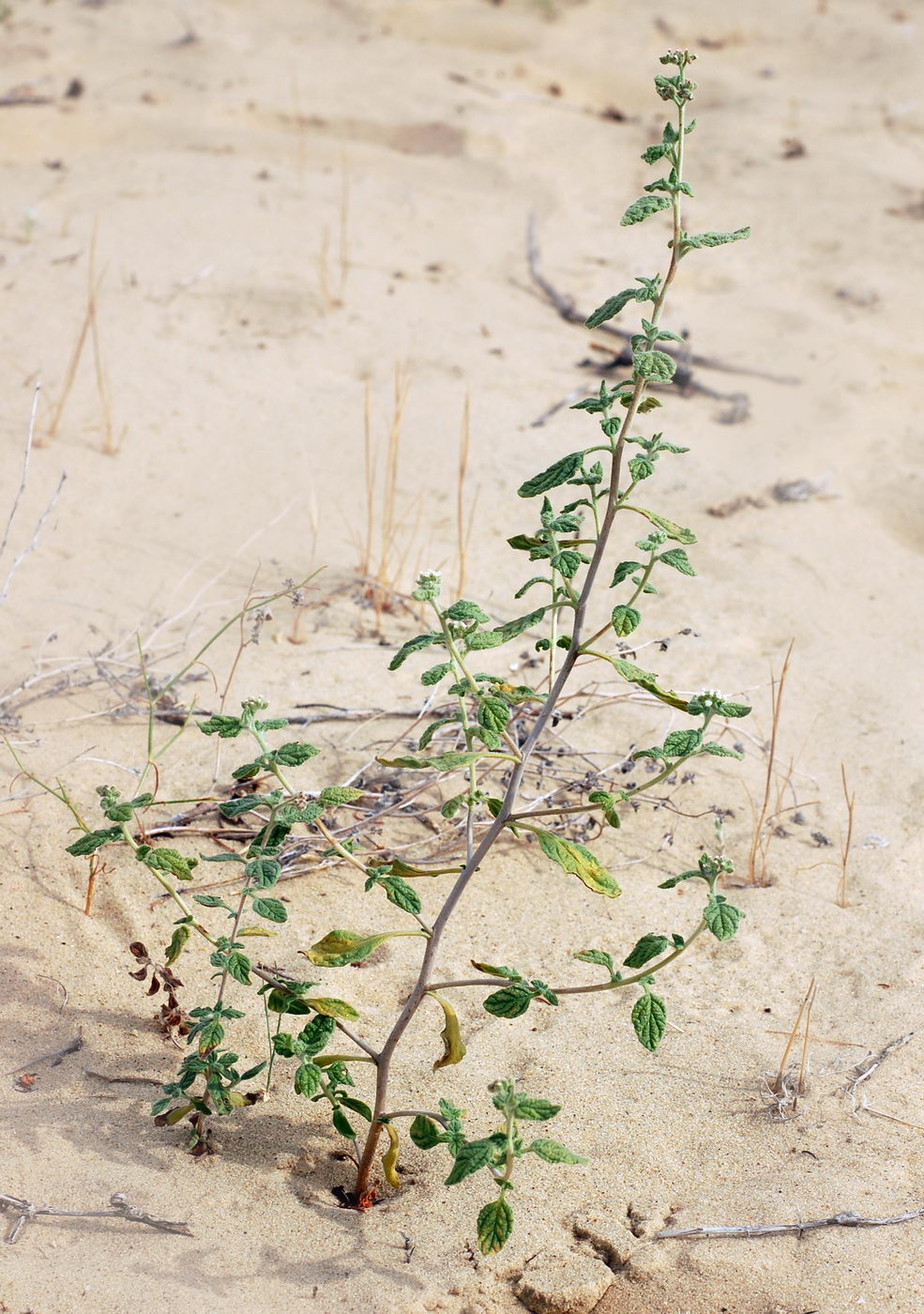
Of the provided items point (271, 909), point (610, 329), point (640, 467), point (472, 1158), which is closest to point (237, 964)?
point (271, 909)

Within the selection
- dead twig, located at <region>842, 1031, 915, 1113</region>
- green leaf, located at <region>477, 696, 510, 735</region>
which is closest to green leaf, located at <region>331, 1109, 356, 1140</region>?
green leaf, located at <region>477, 696, 510, 735</region>

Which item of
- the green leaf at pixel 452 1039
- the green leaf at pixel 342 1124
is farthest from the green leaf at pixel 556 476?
the green leaf at pixel 342 1124

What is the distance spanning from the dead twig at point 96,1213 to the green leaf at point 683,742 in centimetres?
115

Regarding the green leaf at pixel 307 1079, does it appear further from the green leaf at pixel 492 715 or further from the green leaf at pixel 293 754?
the green leaf at pixel 492 715

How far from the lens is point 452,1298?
76.1 inches

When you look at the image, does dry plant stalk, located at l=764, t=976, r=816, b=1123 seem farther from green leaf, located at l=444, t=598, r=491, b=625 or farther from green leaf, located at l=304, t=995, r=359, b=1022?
green leaf, located at l=444, t=598, r=491, b=625

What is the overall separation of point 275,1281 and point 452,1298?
0.29 m

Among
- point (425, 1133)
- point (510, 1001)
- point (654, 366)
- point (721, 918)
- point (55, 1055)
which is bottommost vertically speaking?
point (55, 1055)

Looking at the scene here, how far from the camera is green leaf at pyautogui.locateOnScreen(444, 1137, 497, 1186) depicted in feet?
5.49

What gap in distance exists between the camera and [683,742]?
1.72m

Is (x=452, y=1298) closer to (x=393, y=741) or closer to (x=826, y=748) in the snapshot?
(x=393, y=741)

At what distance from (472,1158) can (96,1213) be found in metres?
0.72

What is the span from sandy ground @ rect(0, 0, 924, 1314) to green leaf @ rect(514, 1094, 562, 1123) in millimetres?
441

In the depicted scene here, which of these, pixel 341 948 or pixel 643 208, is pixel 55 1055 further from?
pixel 643 208
